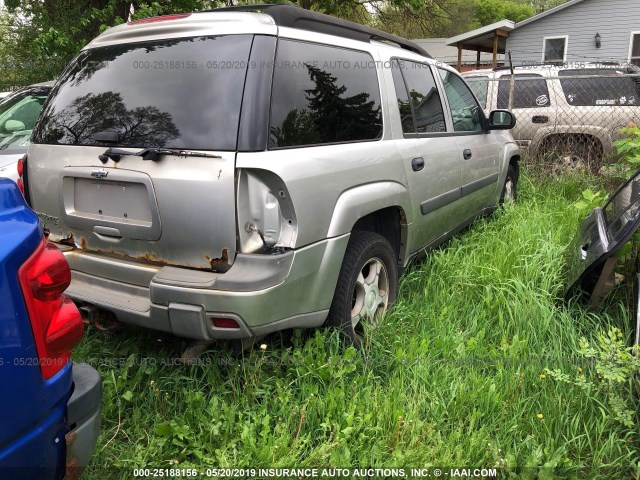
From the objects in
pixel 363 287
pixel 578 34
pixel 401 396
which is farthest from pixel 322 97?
pixel 578 34

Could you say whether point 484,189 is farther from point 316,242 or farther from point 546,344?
point 316,242

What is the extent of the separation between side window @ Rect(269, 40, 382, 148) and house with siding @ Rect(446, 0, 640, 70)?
15.3 meters

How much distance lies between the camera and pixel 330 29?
300cm

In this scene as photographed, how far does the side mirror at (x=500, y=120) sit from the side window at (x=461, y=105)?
6.1 inches

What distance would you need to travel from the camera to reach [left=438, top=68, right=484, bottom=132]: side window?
437 cm

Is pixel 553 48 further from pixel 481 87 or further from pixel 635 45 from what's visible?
pixel 481 87

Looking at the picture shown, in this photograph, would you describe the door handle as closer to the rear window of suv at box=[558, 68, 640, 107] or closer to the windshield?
the windshield

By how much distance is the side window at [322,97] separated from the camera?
8.10 ft

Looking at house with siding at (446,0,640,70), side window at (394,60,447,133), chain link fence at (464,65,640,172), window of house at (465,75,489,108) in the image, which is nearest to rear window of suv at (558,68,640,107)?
chain link fence at (464,65,640,172)

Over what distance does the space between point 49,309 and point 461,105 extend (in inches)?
154

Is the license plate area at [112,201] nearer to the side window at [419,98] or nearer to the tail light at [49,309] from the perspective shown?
the tail light at [49,309]

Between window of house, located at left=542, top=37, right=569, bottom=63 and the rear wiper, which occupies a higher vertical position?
window of house, located at left=542, top=37, right=569, bottom=63

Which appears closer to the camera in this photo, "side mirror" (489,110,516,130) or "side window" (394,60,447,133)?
"side window" (394,60,447,133)

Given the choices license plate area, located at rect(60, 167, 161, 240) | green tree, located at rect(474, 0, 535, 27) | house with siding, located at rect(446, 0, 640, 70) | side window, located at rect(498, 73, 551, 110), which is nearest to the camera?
license plate area, located at rect(60, 167, 161, 240)
